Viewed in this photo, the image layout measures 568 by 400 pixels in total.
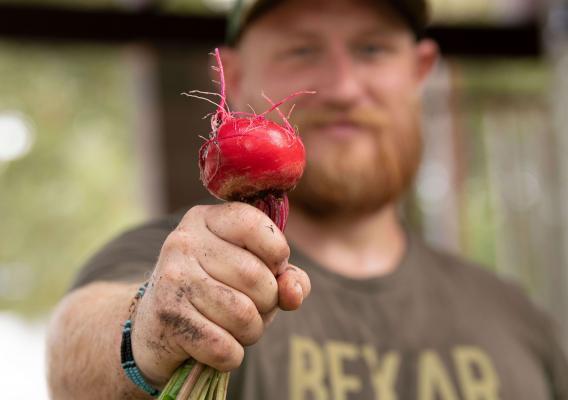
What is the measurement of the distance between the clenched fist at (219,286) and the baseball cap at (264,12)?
2.79 ft

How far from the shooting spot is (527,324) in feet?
5.52

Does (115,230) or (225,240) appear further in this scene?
(115,230)

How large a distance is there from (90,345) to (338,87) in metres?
0.75

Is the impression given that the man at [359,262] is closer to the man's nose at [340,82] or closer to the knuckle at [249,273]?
the man's nose at [340,82]

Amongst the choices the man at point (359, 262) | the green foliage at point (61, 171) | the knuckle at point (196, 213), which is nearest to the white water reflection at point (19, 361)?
the green foliage at point (61, 171)

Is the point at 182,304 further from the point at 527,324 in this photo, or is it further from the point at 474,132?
the point at 474,132

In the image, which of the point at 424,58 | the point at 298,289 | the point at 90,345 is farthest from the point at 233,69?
the point at 298,289

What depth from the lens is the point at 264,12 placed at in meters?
1.55

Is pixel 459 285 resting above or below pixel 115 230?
above

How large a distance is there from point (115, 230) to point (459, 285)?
8.30 ft

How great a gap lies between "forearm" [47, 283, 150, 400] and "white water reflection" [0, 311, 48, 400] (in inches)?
106

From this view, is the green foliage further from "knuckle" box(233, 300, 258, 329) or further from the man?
"knuckle" box(233, 300, 258, 329)

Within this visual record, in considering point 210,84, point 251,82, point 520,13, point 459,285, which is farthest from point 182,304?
point 520,13

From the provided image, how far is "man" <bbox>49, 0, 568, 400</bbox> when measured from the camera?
53.9 inches
